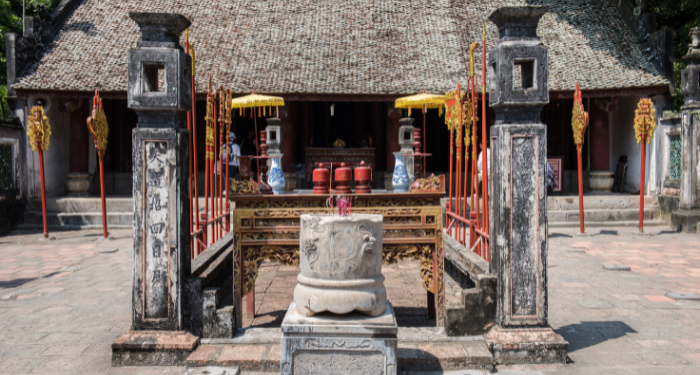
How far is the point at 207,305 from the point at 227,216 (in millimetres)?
2600

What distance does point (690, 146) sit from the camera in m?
10.2

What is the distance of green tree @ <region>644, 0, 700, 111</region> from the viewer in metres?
13.4

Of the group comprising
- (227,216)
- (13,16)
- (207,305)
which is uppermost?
(13,16)

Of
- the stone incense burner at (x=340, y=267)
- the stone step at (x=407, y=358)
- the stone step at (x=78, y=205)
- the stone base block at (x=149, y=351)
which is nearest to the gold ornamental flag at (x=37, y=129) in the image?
the stone step at (x=78, y=205)

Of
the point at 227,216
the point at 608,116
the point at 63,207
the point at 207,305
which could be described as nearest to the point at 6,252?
the point at 63,207

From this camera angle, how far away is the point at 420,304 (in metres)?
5.09

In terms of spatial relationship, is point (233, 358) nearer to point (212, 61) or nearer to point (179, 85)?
→ point (179, 85)

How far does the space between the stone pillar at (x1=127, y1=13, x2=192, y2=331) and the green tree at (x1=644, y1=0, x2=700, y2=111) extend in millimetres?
13503

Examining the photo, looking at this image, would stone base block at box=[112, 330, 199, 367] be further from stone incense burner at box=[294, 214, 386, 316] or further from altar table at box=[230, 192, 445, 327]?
stone incense burner at box=[294, 214, 386, 316]

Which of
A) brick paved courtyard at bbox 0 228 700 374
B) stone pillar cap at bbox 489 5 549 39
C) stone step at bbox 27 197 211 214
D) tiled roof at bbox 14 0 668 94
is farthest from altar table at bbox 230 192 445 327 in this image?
tiled roof at bbox 14 0 668 94

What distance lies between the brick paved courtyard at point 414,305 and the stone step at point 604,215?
226 cm

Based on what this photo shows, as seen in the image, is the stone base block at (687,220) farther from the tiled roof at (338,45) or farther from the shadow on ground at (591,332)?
the shadow on ground at (591,332)

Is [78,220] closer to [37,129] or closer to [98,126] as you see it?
[37,129]

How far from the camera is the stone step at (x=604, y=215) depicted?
1092 centimetres
